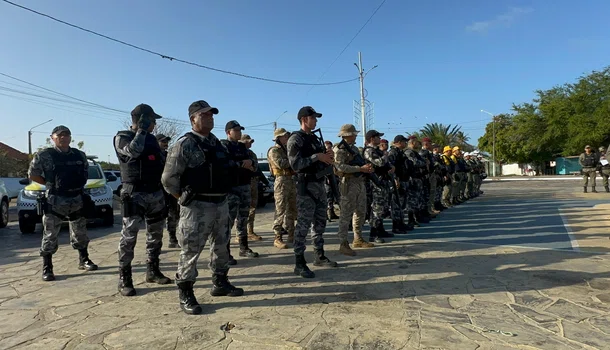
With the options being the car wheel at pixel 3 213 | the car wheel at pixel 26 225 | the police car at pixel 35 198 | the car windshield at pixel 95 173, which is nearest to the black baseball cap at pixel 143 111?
the police car at pixel 35 198

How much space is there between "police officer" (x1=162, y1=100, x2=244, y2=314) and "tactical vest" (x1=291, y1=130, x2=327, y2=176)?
1.16 meters

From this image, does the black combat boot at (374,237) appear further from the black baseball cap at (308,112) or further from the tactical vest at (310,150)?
the black baseball cap at (308,112)

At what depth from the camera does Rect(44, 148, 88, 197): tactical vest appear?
4809mm

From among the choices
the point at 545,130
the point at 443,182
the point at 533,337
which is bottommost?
the point at 533,337

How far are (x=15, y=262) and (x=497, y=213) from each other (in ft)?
32.1

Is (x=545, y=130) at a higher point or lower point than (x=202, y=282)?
higher

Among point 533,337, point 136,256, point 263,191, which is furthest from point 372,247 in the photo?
point 263,191

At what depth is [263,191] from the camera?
500 inches

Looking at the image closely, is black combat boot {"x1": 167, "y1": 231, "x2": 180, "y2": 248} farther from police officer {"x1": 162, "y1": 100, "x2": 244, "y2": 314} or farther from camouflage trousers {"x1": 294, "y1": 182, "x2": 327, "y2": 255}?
police officer {"x1": 162, "y1": 100, "x2": 244, "y2": 314}

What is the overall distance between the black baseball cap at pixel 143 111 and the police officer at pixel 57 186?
4.60ft

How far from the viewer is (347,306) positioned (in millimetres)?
3514

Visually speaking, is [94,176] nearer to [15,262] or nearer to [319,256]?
[15,262]

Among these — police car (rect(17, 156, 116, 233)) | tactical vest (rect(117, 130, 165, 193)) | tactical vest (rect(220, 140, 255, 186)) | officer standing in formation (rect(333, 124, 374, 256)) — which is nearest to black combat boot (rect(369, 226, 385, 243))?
officer standing in formation (rect(333, 124, 374, 256))

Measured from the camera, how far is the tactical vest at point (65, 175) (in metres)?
4.81
